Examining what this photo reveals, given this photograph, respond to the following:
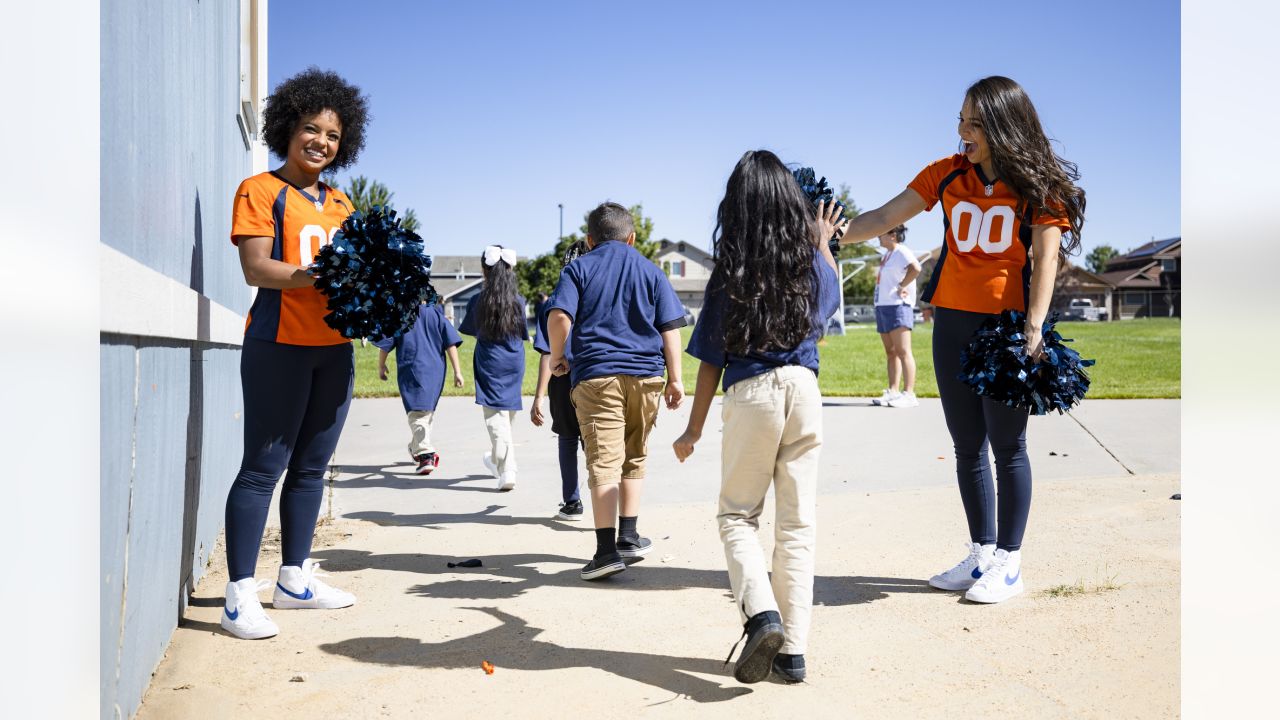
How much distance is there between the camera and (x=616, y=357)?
5.05 metres

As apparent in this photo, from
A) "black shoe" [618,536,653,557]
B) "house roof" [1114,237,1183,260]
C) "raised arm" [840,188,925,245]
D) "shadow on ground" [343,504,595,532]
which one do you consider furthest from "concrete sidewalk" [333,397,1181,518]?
"house roof" [1114,237,1183,260]

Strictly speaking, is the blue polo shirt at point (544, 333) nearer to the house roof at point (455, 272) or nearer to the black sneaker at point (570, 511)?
the black sneaker at point (570, 511)

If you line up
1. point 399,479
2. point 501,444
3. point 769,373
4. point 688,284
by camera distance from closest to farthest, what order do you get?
point 769,373 → point 501,444 → point 399,479 → point 688,284

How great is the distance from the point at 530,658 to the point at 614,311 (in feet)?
6.46

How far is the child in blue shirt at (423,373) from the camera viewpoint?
8125 millimetres

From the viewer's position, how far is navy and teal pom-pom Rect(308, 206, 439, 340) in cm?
391

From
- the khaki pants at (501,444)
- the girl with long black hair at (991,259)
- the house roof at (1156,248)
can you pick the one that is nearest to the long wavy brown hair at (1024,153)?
the girl with long black hair at (991,259)

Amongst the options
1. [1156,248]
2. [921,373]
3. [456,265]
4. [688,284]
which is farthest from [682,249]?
[921,373]

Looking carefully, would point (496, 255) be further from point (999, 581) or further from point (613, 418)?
point (999, 581)

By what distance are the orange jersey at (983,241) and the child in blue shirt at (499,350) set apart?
12.4ft
